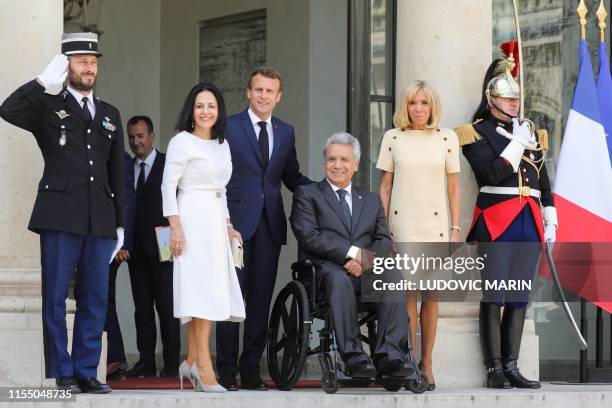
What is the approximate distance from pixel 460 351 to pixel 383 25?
7.75ft

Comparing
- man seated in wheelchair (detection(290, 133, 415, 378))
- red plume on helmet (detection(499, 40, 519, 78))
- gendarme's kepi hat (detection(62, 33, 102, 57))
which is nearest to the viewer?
gendarme's kepi hat (detection(62, 33, 102, 57))

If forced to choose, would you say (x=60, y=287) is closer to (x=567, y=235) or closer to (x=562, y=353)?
(x=567, y=235)

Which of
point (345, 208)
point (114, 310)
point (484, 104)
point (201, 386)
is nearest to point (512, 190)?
point (484, 104)

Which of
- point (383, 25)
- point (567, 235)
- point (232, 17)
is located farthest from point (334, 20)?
point (567, 235)

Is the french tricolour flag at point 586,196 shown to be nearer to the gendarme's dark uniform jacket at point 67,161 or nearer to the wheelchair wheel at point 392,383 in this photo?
the wheelchair wheel at point 392,383

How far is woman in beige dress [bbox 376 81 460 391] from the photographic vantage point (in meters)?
9.59

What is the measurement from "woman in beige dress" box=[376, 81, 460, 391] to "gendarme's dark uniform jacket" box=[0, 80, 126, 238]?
70.2 inches

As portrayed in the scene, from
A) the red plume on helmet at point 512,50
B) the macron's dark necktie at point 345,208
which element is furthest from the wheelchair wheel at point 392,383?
the red plume on helmet at point 512,50

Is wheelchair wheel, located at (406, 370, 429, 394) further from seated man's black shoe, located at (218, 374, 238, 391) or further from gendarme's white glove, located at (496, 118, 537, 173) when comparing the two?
gendarme's white glove, located at (496, 118, 537, 173)

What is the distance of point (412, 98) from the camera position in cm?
963

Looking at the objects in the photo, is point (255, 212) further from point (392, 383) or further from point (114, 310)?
point (114, 310)

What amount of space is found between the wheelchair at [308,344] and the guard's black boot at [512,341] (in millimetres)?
741

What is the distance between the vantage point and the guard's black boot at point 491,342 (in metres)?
9.74

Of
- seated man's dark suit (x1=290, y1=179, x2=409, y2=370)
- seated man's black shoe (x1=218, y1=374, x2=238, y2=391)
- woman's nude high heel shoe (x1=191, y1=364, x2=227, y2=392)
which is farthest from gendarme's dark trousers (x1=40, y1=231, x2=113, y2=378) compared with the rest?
seated man's dark suit (x1=290, y1=179, x2=409, y2=370)
